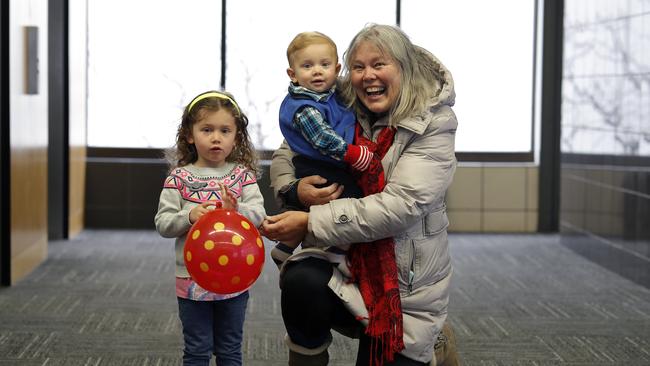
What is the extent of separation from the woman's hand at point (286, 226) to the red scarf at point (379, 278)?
6.8 inches

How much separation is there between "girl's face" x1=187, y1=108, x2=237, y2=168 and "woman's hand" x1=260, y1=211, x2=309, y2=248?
222 millimetres

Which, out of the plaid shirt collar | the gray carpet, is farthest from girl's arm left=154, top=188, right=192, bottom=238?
the gray carpet

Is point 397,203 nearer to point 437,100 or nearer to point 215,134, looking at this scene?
point 437,100

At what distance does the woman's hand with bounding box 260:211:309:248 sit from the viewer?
2.64m

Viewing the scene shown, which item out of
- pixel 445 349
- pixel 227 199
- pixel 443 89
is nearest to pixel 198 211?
pixel 227 199

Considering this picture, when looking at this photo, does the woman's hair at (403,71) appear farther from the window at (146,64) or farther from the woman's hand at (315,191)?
the window at (146,64)

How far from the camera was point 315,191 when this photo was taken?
8.82 ft

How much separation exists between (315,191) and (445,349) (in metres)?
0.67

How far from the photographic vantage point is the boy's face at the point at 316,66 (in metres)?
2.73

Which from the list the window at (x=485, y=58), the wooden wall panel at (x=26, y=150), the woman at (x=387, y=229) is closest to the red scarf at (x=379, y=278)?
the woman at (x=387, y=229)

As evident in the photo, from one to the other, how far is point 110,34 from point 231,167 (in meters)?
5.01

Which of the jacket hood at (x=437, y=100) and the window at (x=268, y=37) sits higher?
the window at (x=268, y=37)

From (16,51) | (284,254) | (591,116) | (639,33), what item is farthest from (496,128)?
(284,254)

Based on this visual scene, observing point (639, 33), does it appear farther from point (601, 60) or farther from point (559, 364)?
point (559, 364)
